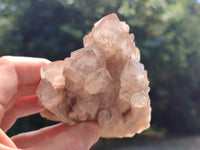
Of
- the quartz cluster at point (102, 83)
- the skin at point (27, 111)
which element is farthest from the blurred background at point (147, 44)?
the quartz cluster at point (102, 83)

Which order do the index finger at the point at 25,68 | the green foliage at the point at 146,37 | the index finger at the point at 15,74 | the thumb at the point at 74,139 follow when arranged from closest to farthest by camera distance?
the thumb at the point at 74,139 < the index finger at the point at 15,74 < the index finger at the point at 25,68 < the green foliage at the point at 146,37

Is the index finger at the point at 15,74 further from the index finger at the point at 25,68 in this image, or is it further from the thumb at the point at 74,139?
the thumb at the point at 74,139

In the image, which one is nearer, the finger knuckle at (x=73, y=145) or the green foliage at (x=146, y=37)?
the finger knuckle at (x=73, y=145)

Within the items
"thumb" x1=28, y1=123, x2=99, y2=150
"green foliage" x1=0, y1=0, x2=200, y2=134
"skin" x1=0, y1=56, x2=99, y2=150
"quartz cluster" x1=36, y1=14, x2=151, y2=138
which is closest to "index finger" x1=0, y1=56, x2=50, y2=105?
"skin" x1=0, y1=56, x2=99, y2=150

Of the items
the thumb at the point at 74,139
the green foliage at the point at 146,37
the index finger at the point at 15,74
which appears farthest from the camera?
the green foliage at the point at 146,37

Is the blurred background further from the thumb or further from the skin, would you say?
the thumb

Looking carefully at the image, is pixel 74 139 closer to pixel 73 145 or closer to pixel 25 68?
pixel 73 145

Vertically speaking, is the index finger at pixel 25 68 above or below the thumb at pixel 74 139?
above

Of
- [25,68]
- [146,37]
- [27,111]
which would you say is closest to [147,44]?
[146,37]
